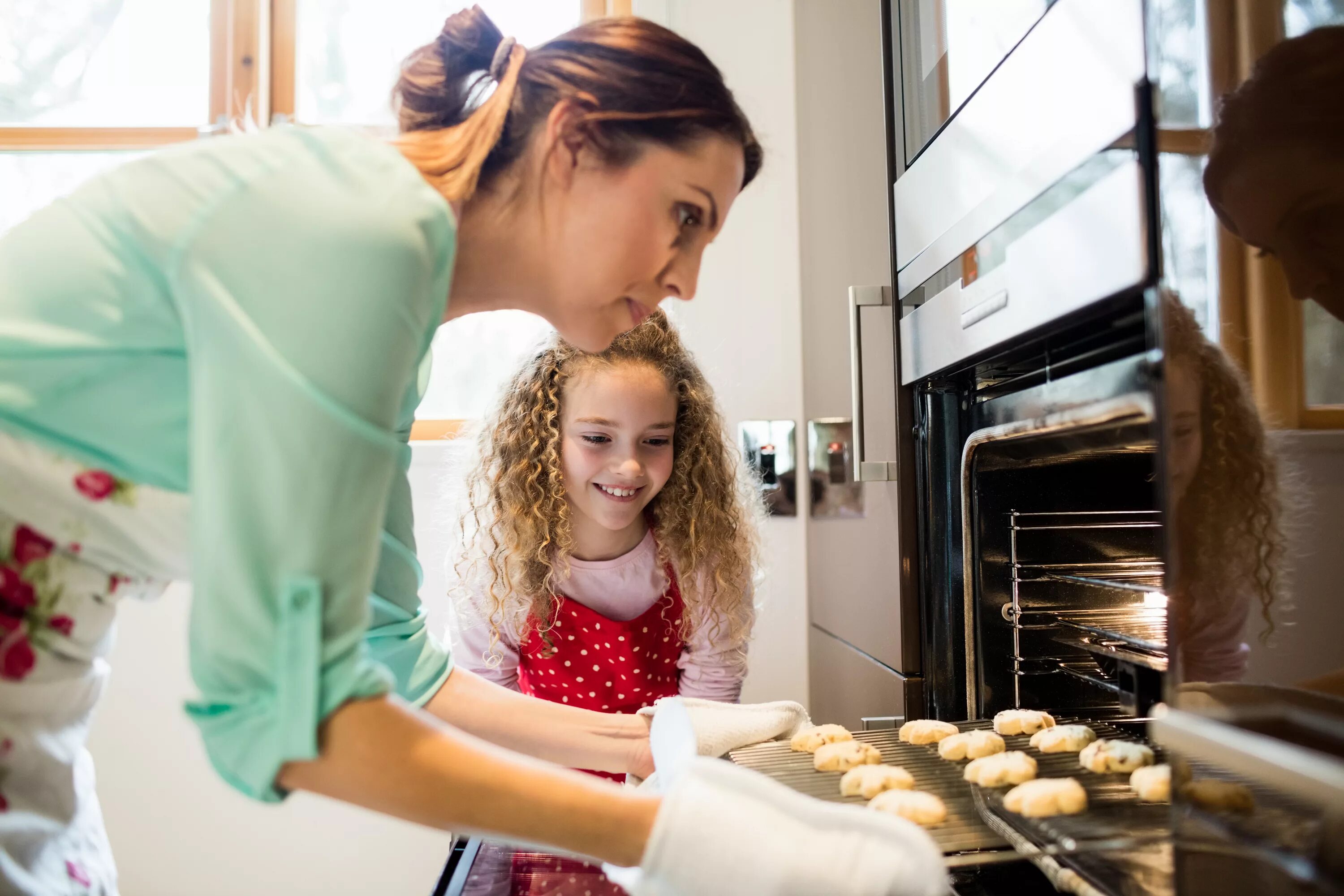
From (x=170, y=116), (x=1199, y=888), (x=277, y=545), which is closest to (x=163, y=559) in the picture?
(x=277, y=545)

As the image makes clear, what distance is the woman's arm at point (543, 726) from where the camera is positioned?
37.3 inches

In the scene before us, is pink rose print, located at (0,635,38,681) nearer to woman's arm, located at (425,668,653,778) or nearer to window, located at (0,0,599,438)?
woman's arm, located at (425,668,653,778)

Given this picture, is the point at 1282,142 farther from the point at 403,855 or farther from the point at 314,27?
the point at 314,27

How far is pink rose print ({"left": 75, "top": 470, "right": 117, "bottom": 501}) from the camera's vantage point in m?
0.54

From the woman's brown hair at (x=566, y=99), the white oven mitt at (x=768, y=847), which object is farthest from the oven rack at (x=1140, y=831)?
the woman's brown hair at (x=566, y=99)

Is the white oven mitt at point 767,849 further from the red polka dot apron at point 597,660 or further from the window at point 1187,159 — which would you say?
the red polka dot apron at point 597,660

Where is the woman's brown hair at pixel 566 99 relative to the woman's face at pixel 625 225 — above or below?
above

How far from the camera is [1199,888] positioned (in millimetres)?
533

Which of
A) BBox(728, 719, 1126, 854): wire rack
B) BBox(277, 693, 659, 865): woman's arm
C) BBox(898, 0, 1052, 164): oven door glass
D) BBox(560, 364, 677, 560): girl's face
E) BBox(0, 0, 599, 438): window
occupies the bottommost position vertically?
BBox(728, 719, 1126, 854): wire rack

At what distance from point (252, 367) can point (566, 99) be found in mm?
347

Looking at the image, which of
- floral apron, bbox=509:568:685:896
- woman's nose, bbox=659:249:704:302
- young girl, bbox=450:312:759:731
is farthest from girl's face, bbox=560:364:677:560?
woman's nose, bbox=659:249:704:302

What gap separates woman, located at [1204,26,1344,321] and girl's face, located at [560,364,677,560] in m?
1.03

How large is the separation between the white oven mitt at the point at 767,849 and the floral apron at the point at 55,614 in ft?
1.15

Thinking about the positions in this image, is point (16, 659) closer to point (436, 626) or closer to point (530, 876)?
point (530, 876)
